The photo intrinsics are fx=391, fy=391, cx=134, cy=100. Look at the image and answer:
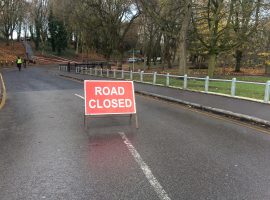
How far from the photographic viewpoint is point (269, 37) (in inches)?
1992

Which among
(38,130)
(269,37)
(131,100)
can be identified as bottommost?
Result: (38,130)

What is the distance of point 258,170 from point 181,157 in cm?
140

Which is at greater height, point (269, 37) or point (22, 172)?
point (269, 37)

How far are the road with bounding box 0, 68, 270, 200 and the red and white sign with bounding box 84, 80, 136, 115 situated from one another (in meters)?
0.43

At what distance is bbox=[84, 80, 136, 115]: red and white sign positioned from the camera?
33.7 ft

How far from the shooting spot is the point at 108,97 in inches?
→ 412

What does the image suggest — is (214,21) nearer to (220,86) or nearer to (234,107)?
(220,86)

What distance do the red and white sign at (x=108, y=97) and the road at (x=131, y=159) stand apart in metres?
0.43

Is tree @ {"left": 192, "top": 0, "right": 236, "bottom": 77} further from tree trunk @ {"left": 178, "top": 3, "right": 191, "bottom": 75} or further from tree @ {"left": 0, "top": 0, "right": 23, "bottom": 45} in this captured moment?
tree @ {"left": 0, "top": 0, "right": 23, "bottom": 45}

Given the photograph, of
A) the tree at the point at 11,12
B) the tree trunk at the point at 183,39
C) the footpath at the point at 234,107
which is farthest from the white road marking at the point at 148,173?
the tree at the point at 11,12

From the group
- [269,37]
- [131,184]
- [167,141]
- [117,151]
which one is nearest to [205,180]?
[131,184]

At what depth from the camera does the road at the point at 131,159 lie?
5.36 metres

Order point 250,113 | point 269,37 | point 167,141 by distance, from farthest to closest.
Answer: point 269,37
point 250,113
point 167,141

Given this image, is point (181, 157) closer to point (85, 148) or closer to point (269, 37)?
point (85, 148)
